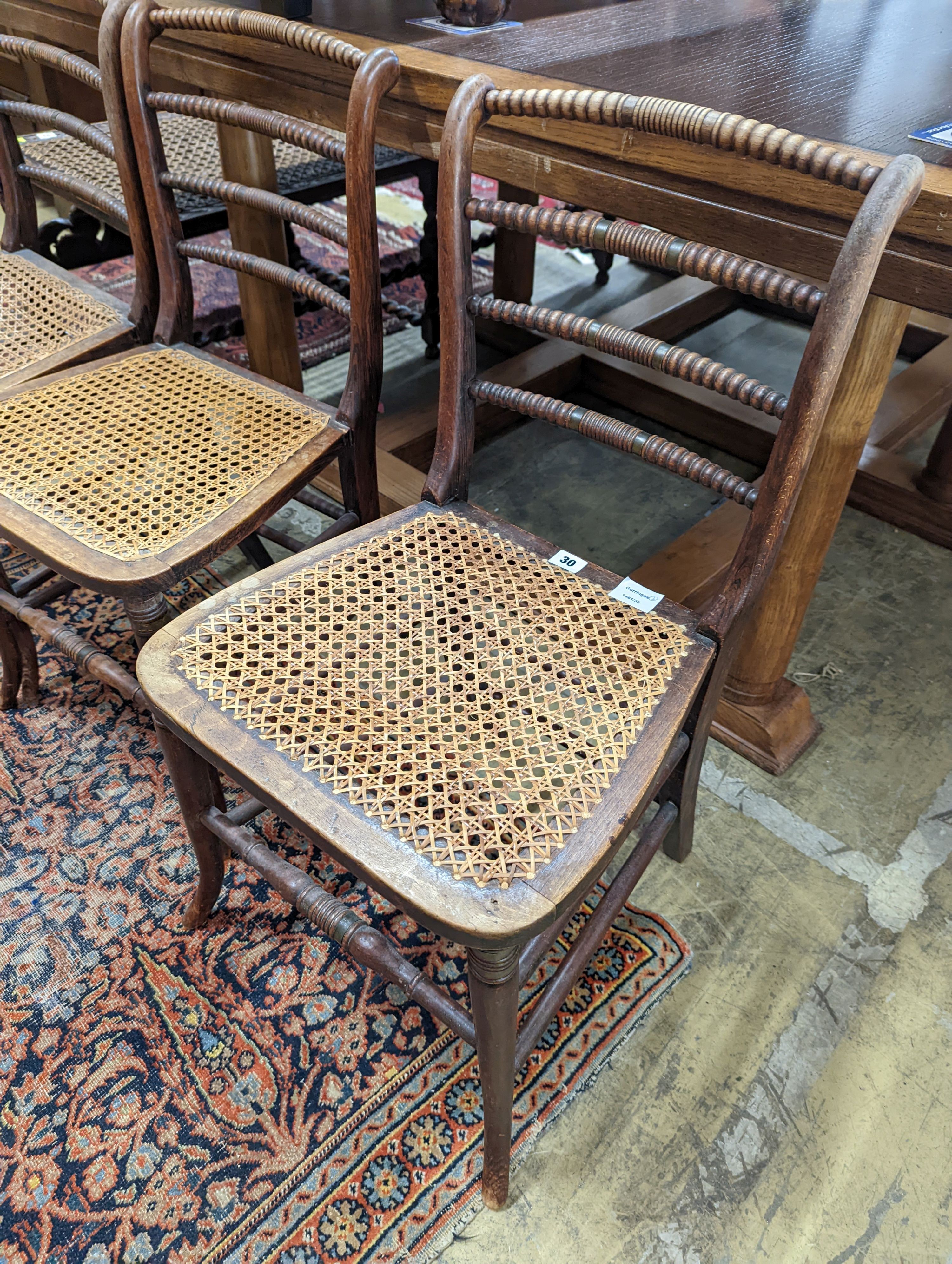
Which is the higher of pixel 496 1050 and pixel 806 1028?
pixel 496 1050

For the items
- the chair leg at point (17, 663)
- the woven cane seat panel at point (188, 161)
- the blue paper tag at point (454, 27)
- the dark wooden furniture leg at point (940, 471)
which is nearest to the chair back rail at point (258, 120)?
the blue paper tag at point (454, 27)

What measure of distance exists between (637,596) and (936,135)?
570mm

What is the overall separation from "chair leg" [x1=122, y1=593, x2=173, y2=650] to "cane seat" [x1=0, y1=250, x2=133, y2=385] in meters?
0.51

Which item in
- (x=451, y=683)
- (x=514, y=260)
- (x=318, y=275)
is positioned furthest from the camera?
(x=514, y=260)

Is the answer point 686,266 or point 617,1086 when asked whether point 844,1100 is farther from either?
point 686,266

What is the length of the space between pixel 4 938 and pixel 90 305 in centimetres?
96

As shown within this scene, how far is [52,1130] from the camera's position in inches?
37.4

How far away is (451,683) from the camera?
800mm

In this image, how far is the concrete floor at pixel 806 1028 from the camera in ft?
2.93

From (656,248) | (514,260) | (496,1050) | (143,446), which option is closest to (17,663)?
(143,446)

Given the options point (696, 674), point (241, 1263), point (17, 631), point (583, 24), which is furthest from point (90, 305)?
point (241, 1263)

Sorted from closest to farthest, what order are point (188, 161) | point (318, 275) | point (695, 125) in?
point (695, 125) < point (188, 161) < point (318, 275)

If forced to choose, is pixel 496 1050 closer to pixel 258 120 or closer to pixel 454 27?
pixel 258 120

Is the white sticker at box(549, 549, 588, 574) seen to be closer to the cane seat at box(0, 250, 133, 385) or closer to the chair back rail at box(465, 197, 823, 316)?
the chair back rail at box(465, 197, 823, 316)
